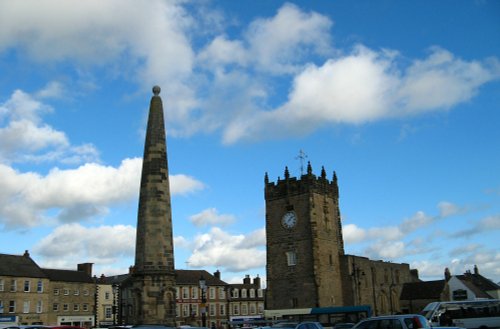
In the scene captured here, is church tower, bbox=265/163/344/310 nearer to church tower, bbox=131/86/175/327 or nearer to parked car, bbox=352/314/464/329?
church tower, bbox=131/86/175/327

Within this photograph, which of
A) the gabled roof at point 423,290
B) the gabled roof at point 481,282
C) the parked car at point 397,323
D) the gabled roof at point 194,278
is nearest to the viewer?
the parked car at point 397,323

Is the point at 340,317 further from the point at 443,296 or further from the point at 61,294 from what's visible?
the point at 61,294

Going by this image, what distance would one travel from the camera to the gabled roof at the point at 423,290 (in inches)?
2473

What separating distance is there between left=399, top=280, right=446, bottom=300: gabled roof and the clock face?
20.6 metres

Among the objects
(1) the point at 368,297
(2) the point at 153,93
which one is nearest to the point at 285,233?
(1) the point at 368,297

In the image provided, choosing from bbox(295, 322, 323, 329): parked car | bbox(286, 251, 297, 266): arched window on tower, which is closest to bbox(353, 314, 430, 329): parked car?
bbox(295, 322, 323, 329): parked car

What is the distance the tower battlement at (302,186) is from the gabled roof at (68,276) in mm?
26621

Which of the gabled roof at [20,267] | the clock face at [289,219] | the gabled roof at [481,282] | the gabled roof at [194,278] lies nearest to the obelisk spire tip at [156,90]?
the clock face at [289,219]

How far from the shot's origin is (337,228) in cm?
5562

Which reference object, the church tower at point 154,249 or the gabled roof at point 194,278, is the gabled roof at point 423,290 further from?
the church tower at point 154,249

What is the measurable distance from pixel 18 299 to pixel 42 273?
4.37 metres

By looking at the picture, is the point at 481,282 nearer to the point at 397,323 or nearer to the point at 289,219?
the point at 289,219

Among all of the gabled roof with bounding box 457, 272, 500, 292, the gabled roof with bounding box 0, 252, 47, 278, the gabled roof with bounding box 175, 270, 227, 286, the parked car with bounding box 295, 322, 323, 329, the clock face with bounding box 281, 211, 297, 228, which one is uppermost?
the clock face with bounding box 281, 211, 297, 228

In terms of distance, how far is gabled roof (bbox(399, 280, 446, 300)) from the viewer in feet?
206
